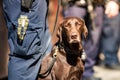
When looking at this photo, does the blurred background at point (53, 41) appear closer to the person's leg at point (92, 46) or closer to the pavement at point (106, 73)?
the pavement at point (106, 73)

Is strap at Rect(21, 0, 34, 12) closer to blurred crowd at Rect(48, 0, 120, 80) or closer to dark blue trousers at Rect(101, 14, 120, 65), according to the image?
blurred crowd at Rect(48, 0, 120, 80)

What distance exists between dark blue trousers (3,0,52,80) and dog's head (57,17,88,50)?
0.60ft

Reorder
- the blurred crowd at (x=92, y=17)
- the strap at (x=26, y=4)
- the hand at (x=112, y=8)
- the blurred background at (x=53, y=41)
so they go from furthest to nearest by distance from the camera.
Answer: the blurred crowd at (x=92, y=17) < the hand at (x=112, y=8) < the blurred background at (x=53, y=41) < the strap at (x=26, y=4)

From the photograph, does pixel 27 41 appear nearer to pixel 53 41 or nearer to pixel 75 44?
pixel 75 44

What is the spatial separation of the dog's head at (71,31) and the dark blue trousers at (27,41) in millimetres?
184

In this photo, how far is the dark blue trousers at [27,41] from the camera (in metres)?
4.89

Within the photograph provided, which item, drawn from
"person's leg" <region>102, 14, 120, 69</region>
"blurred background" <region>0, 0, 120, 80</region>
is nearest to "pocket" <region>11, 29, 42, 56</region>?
"blurred background" <region>0, 0, 120, 80</region>

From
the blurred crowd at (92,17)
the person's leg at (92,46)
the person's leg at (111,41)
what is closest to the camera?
the blurred crowd at (92,17)

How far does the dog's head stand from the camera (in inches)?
192

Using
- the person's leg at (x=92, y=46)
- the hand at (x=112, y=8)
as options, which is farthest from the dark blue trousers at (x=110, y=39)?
the hand at (x=112, y=8)

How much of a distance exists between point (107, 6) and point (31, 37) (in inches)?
61.0

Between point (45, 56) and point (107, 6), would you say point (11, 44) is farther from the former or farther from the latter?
point (107, 6)

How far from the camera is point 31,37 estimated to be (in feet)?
16.1

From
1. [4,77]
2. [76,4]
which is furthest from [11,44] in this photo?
[76,4]
